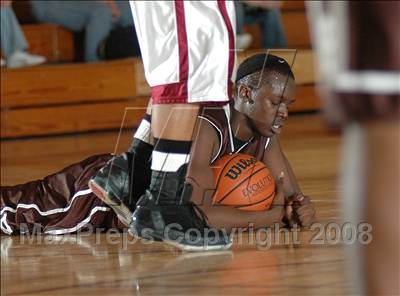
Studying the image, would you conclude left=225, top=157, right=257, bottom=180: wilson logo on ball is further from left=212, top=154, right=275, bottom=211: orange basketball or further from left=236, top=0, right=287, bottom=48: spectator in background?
left=236, top=0, right=287, bottom=48: spectator in background

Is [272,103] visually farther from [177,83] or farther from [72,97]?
[72,97]

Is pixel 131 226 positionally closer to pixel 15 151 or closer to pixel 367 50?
pixel 367 50

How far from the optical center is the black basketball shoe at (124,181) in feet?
9.14

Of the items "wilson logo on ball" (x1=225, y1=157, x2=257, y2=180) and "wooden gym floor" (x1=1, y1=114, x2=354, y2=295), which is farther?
"wilson logo on ball" (x1=225, y1=157, x2=257, y2=180)

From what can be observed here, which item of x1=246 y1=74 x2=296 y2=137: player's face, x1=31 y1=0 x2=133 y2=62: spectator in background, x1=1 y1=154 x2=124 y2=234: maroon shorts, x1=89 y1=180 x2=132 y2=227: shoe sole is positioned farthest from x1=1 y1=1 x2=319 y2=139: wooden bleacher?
x1=89 y1=180 x2=132 y2=227: shoe sole

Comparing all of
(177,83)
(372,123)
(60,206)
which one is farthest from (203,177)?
(372,123)

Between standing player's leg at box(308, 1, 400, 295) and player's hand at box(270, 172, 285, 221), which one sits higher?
standing player's leg at box(308, 1, 400, 295)

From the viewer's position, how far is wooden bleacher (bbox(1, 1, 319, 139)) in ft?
20.7

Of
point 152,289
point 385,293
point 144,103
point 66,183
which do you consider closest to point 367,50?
point 385,293

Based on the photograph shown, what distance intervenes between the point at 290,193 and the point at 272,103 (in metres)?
0.29

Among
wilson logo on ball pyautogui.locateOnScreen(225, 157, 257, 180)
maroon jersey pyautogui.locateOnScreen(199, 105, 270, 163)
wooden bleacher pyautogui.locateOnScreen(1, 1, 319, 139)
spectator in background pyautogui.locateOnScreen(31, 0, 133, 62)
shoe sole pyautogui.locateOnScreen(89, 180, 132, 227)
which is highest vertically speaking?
spectator in background pyautogui.locateOnScreen(31, 0, 133, 62)

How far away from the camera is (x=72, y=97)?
6.45 m

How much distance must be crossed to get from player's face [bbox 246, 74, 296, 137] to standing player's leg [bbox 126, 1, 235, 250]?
0.32 metres

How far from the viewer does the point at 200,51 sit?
2.62 meters
